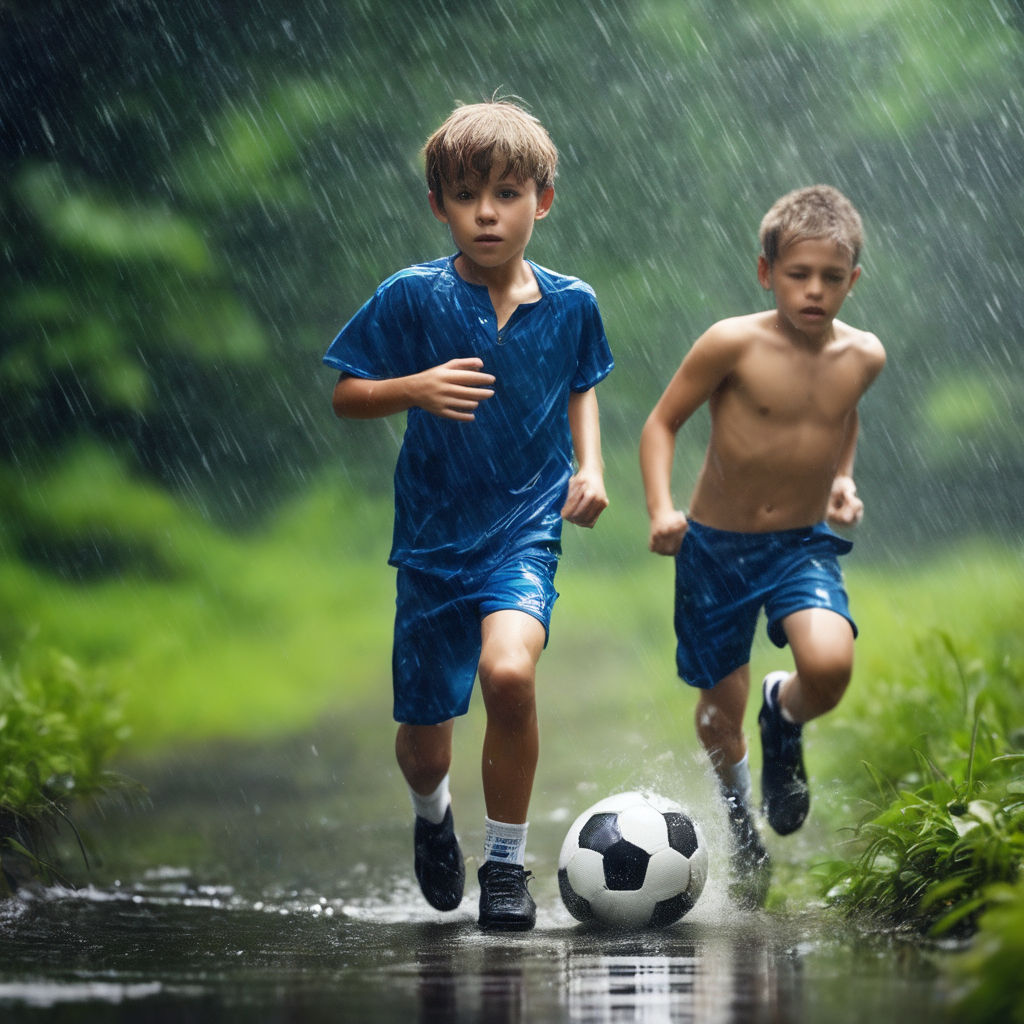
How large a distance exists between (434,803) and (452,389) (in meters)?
1.17

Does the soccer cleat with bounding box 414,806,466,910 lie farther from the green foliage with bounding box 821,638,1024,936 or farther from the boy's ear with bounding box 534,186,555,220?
the boy's ear with bounding box 534,186,555,220

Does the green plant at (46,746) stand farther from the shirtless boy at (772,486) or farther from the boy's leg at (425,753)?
the shirtless boy at (772,486)

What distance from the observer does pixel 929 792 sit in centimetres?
385

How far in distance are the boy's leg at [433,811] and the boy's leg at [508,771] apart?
0.41m

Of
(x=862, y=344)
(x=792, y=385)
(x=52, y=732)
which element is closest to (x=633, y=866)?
(x=792, y=385)

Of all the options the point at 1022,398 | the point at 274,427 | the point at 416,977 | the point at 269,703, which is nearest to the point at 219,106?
the point at 274,427

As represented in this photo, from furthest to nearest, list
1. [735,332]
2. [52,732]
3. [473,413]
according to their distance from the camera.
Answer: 1. [52,732]
2. [735,332]
3. [473,413]

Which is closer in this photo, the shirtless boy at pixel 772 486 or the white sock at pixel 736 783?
the shirtless boy at pixel 772 486

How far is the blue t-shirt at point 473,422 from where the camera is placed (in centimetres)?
365

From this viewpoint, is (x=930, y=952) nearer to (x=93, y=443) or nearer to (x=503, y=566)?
(x=503, y=566)

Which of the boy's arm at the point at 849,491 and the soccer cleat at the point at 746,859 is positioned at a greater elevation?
the boy's arm at the point at 849,491

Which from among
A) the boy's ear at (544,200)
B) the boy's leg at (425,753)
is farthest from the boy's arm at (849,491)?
the boy's leg at (425,753)

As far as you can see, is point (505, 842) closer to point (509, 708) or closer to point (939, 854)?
point (509, 708)

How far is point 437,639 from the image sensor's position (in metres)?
3.70
